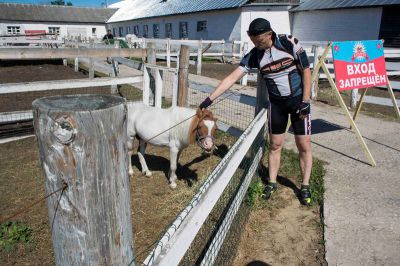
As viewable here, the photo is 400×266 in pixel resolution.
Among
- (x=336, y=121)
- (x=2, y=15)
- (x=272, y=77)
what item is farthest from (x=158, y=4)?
(x=272, y=77)

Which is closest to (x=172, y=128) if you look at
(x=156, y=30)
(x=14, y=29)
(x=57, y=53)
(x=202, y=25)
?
(x=57, y=53)

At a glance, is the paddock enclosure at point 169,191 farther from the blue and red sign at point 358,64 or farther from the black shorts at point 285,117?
the blue and red sign at point 358,64

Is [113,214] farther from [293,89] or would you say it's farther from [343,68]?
[343,68]

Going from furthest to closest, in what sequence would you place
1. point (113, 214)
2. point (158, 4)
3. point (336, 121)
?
point (158, 4), point (336, 121), point (113, 214)

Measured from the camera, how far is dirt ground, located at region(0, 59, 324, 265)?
2.99 m

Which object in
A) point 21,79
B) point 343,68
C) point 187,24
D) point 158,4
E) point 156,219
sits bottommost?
point 156,219

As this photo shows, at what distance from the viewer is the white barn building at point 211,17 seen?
2431 centimetres

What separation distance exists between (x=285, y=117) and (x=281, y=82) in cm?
47

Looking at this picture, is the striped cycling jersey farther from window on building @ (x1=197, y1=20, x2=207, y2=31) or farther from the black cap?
window on building @ (x1=197, y1=20, x2=207, y2=31)

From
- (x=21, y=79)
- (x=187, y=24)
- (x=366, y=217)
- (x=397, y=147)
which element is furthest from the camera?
(x=187, y=24)

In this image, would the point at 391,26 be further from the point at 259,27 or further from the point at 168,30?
the point at 168,30

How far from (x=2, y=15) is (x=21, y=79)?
156 ft

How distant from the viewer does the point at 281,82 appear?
3439mm

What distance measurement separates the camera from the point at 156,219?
141 inches
